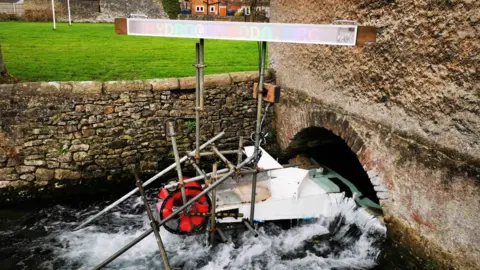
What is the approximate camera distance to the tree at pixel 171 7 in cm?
2706

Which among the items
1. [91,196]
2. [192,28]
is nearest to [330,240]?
[192,28]

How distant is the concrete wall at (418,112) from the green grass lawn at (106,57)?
4.16m

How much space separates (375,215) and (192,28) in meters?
3.92

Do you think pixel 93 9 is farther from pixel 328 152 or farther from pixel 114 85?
pixel 328 152

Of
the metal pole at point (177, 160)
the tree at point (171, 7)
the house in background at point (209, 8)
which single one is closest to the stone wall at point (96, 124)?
the metal pole at point (177, 160)

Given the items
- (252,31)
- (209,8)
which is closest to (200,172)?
(252,31)

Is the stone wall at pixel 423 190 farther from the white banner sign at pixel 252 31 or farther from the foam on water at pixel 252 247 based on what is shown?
A: the white banner sign at pixel 252 31

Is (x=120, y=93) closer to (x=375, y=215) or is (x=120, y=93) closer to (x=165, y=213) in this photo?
(x=165, y=213)

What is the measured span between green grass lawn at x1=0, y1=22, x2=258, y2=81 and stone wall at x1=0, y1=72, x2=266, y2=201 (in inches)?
38.6

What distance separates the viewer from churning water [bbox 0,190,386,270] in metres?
5.43

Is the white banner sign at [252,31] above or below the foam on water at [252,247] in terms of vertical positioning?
above

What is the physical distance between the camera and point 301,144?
27.0 ft

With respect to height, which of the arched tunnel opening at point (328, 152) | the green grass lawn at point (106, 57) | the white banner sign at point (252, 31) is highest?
the white banner sign at point (252, 31)

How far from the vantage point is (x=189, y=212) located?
5.28 metres
